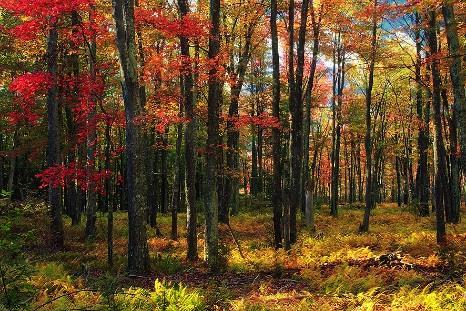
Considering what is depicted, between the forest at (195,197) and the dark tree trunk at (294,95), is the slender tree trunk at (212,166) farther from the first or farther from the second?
the dark tree trunk at (294,95)

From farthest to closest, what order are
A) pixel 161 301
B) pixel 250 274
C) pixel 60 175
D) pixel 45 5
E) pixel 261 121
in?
pixel 60 175
pixel 261 121
pixel 45 5
pixel 250 274
pixel 161 301

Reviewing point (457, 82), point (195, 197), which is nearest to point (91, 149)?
point (195, 197)

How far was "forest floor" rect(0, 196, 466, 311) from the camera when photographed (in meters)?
6.77

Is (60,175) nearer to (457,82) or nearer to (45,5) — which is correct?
(45,5)

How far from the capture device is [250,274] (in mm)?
11820

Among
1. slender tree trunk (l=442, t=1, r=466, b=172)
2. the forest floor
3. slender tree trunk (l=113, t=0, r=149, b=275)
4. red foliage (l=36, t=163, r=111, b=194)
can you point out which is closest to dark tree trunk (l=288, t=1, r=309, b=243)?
the forest floor

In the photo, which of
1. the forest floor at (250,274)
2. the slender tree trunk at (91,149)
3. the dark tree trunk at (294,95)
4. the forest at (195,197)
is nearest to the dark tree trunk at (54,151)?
the forest at (195,197)

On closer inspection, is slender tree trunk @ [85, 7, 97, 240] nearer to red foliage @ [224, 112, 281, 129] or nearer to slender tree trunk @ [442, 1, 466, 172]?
red foliage @ [224, 112, 281, 129]

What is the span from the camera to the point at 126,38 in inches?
452

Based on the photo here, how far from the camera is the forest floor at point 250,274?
6.77 metres

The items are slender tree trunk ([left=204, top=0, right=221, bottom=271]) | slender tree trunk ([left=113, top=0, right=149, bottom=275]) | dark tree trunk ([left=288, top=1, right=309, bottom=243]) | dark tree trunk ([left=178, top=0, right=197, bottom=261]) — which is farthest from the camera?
dark tree trunk ([left=288, top=1, right=309, bottom=243])

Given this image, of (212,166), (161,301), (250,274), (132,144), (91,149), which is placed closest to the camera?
(161,301)

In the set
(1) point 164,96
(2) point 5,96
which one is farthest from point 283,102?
(2) point 5,96

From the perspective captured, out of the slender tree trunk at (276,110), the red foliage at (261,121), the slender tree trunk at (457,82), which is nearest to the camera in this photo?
the slender tree trunk at (457,82)
